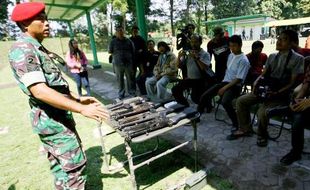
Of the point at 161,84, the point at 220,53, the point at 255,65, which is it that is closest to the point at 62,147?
the point at 161,84

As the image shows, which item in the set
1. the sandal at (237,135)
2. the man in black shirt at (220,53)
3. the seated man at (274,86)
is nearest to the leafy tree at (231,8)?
the man in black shirt at (220,53)

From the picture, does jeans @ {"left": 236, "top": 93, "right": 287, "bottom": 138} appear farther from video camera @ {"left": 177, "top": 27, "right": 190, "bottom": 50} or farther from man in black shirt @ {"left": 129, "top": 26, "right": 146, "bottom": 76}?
man in black shirt @ {"left": 129, "top": 26, "right": 146, "bottom": 76}

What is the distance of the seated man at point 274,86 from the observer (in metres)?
3.54

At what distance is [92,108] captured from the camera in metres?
1.78

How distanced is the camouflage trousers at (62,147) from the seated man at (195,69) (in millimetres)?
3004

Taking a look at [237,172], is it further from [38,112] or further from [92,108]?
[38,112]

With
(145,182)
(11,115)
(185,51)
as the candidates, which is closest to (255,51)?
(185,51)

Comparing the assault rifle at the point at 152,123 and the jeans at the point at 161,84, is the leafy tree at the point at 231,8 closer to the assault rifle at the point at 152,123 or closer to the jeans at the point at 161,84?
the jeans at the point at 161,84

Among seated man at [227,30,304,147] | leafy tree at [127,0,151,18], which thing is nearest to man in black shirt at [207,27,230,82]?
seated man at [227,30,304,147]

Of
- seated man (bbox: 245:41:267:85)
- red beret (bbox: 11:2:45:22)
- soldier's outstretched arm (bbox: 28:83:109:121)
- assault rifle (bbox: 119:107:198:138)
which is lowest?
assault rifle (bbox: 119:107:198:138)

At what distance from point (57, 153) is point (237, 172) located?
2.16 meters

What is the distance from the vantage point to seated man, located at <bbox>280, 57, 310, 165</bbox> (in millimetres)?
3004

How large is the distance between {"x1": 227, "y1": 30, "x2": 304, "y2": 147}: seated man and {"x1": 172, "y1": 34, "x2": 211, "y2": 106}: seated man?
4.08ft

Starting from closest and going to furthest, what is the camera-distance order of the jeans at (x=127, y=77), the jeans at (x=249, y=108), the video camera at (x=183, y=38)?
1. the jeans at (x=249, y=108)
2. the video camera at (x=183, y=38)
3. the jeans at (x=127, y=77)
